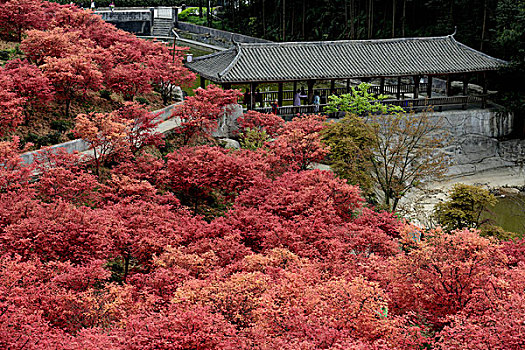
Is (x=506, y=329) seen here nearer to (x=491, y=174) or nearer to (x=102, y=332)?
(x=102, y=332)

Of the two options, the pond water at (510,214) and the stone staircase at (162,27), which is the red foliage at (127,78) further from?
the stone staircase at (162,27)

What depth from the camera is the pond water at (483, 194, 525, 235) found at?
31.3 meters

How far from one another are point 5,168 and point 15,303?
768 cm

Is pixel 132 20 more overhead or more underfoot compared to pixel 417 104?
more overhead

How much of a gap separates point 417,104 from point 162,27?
38616mm

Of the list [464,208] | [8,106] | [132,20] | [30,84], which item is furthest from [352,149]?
[132,20]

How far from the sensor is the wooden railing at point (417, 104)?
34500 mm

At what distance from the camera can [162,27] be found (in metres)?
66.2

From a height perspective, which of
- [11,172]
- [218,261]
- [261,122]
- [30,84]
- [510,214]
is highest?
[30,84]

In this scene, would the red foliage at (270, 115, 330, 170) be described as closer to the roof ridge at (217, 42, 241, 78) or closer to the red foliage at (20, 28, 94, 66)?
the roof ridge at (217, 42, 241, 78)

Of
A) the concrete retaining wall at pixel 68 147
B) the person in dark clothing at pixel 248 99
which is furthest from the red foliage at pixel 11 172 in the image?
the person in dark clothing at pixel 248 99

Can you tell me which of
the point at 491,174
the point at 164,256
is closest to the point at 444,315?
the point at 164,256

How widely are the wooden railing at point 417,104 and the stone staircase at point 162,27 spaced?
34.0 metres

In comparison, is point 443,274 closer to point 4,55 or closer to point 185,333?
point 185,333
